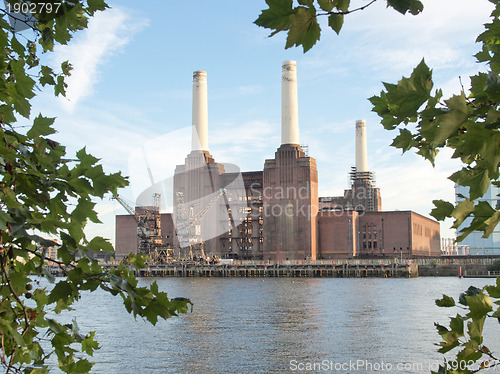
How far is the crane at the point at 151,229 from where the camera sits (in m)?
126

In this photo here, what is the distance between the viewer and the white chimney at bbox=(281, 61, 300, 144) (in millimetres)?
119812

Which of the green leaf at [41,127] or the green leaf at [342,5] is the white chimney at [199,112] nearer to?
the green leaf at [41,127]

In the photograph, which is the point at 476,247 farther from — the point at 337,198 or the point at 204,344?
the point at 204,344

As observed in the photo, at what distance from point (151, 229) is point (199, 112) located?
29594mm

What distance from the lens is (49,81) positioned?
156 inches

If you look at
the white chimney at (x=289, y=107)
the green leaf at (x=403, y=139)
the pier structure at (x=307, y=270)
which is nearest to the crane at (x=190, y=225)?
the pier structure at (x=307, y=270)

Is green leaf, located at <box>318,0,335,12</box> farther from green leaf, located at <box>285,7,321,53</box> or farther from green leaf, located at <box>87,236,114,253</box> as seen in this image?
green leaf, located at <box>87,236,114,253</box>

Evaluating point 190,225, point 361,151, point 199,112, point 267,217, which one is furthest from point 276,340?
point 361,151

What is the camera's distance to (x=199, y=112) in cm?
13050

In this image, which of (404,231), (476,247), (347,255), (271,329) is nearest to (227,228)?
(347,255)

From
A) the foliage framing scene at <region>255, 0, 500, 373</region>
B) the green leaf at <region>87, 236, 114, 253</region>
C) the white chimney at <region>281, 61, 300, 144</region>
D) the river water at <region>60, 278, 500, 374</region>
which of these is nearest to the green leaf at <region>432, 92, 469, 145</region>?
the foliage framing scene at <region>255, 0, 500, 373</region>

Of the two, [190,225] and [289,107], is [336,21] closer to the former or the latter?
[289,107]

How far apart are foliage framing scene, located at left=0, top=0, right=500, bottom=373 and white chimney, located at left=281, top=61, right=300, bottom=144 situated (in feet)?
384

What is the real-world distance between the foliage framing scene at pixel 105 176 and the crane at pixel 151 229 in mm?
124153
